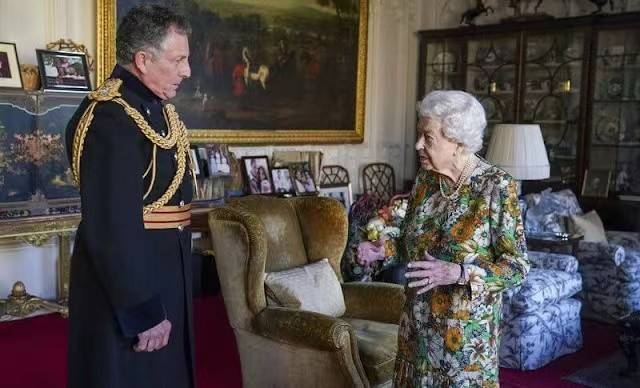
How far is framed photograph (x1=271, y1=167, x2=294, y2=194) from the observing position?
19.0ft

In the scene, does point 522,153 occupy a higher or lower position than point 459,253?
higher

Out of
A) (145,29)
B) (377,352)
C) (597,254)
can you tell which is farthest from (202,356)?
(597,254)

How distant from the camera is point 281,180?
19.2 feet

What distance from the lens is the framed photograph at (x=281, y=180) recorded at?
19.0ft

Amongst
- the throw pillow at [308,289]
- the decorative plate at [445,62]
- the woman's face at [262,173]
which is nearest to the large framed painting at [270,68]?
the woman's face at [262,173]

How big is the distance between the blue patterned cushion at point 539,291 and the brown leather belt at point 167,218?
8.03 feet

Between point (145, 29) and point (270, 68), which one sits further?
point (270, 68)

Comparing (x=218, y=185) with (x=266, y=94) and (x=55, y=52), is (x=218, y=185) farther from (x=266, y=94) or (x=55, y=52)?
(x=55, y=52)

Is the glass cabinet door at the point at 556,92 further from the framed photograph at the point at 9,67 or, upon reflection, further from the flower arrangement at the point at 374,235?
the framed photograph at the point at 9,67

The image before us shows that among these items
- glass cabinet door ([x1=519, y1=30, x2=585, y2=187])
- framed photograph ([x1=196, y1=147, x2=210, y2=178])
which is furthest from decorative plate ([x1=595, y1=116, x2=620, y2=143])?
framed photograph ([x1=196, y1=147, x2=210, y2=178])

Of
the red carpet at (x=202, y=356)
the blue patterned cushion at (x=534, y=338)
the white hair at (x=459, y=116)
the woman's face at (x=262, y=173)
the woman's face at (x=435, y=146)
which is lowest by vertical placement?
the red carpet at (x=202, y=356)

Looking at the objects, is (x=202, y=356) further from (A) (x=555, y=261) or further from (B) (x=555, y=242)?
(B) (x=555, y=242)

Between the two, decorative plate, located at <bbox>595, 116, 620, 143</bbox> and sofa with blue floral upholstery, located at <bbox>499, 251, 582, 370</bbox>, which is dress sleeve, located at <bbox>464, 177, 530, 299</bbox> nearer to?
sofa with blue floral upholstery, located at <bbox>499, 251, 582, 370</bbox>

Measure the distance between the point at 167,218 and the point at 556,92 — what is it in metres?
5.06
